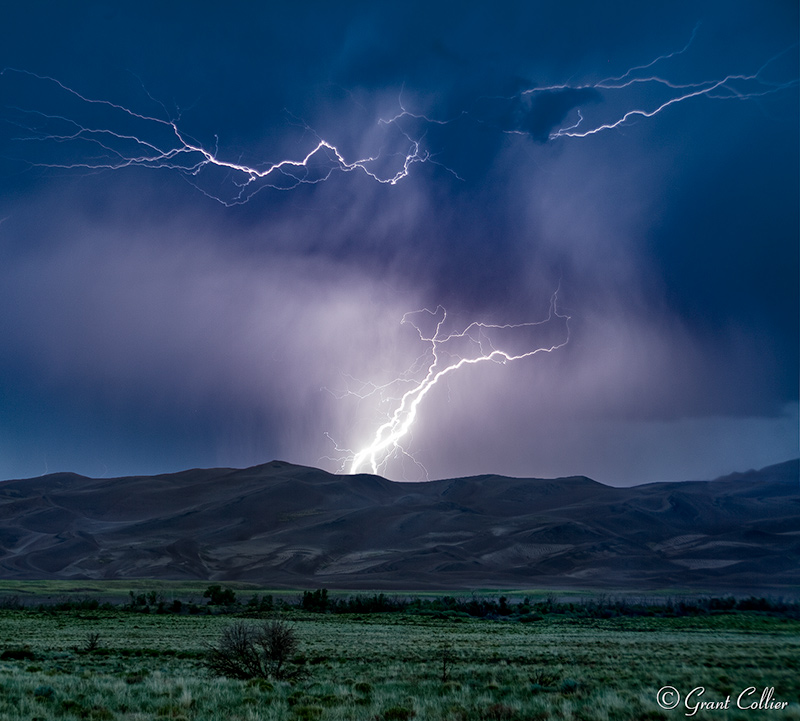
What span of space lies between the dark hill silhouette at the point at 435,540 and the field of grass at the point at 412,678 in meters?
86.3

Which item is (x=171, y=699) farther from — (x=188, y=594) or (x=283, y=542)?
(x=283, y=542)

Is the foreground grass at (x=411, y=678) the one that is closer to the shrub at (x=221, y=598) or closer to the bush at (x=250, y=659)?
the bush at (x=250, y=659)

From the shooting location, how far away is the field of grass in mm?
11648

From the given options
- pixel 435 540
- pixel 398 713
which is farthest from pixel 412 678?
pixel 435 540

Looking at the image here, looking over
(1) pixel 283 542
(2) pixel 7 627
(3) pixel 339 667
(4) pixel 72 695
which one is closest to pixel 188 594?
(2) pixel 7 627

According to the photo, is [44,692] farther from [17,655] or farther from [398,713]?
[17,655]

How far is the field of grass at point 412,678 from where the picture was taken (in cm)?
1165

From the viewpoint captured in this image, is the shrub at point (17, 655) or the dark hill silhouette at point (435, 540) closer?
the shrub at point (17, 655)

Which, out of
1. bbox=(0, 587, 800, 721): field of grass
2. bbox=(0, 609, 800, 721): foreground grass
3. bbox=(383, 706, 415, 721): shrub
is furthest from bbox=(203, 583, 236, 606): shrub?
bbox=(383, 706, 415, 721): shrub

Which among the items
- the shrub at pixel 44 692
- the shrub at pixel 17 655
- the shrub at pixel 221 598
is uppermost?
the shrub at pixel 44 692

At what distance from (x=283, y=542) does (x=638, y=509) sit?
88703mm

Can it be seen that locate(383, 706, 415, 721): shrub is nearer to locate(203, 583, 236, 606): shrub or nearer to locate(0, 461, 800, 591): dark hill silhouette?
locate(203, 583, 236, 606): shrub

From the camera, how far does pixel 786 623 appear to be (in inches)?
1793

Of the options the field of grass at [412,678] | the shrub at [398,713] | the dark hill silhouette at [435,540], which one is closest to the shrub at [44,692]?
the field of grass at [412,678]
